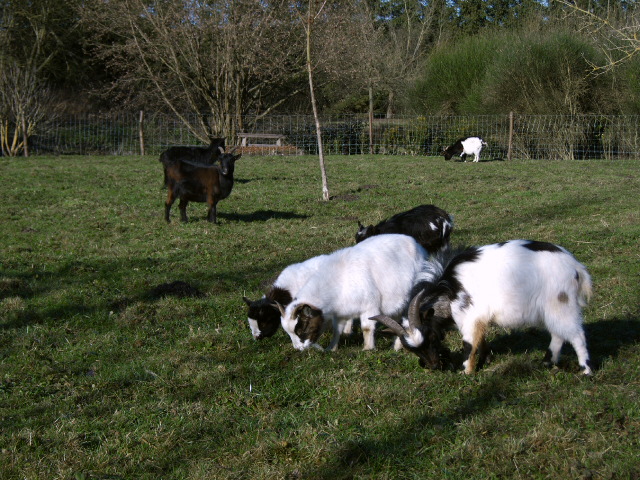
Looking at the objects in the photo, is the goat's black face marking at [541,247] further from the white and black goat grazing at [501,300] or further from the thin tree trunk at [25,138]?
the thin tree trunk at [25,138]

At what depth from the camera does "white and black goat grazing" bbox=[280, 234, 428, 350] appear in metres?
5.21

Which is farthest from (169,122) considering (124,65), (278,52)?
(278,52)

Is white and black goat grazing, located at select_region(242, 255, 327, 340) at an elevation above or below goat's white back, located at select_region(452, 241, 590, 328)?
below

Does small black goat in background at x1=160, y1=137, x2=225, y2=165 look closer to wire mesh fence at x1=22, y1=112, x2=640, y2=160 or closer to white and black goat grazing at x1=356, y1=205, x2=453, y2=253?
wire mesh fence at x1=22, y1=112, x2=640, y2=160

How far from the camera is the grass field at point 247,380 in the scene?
11.9 feet

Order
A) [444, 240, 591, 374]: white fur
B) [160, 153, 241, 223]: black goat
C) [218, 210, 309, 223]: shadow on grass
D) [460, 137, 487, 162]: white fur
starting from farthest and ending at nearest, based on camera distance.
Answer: [460, 137, 487, 162]: white fur, [218, 210, 309, 223]: shadow on grass, [160, 153, 241, 223]: black goat, [444, 240, 591, 374]: white fur

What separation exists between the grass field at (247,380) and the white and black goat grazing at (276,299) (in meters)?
0.15

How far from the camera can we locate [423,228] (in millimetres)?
7387

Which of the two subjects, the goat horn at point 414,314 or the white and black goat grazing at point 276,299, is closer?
the goat horn at point 414,314

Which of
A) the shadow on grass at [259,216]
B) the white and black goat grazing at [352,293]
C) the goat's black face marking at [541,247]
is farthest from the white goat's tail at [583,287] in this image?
the shadow on grass at [259,216]

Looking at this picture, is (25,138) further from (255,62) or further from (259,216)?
(259,216)

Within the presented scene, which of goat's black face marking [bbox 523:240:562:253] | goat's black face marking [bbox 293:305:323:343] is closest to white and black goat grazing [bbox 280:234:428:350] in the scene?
goat's black face marking [bbox 293:305:323:343]

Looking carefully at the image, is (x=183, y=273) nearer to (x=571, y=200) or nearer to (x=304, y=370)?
(x=304, y=370)

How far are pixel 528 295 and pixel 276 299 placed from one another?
207cm
